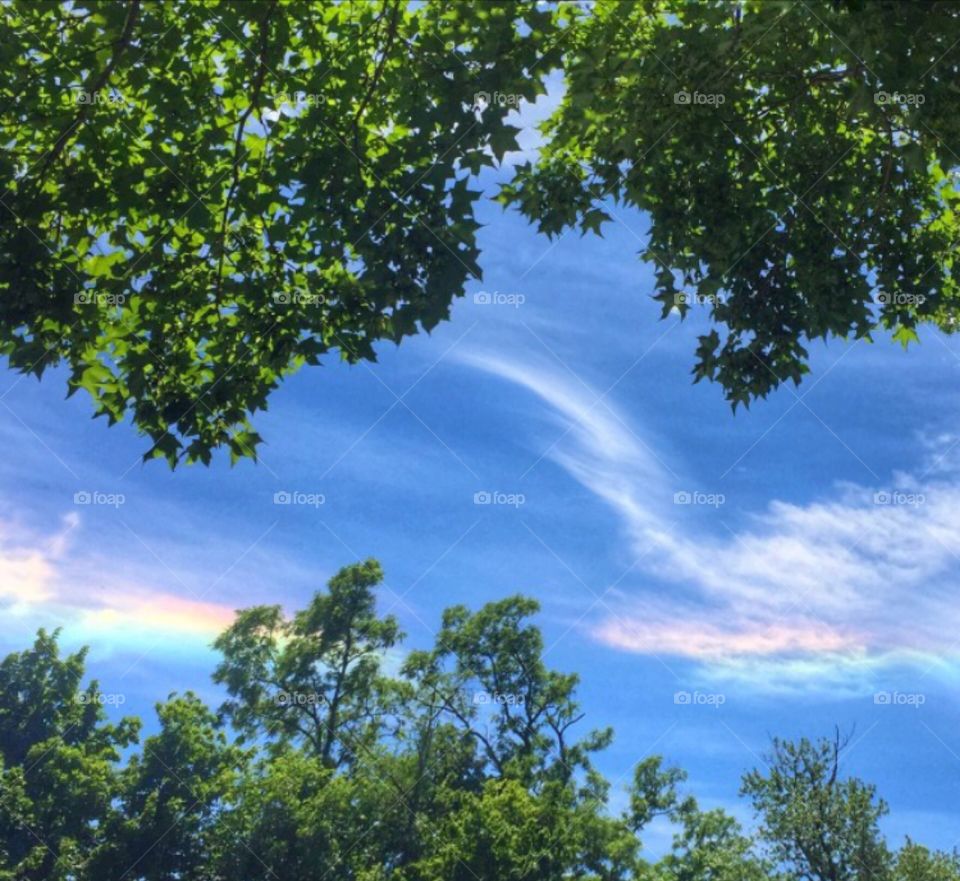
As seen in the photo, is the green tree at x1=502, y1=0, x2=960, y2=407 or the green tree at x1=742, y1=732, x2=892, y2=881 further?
the green tree at x1=742, y1=732, x2=892, y2=881

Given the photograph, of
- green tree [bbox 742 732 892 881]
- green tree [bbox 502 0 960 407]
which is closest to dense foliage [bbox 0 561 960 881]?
green tree [bbox 742 732 892 881]

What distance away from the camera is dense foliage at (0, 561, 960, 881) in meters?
38.3

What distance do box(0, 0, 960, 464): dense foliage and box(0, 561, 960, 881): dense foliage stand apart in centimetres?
3110

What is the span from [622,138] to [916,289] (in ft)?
15.8

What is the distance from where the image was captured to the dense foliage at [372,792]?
38.3 metres

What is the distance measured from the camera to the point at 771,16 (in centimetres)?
916

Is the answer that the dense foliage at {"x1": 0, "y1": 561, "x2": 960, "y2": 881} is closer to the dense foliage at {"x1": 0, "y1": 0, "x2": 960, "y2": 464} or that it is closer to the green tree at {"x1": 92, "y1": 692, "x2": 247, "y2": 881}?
the green tree at {"x1": 92, "y1": 692, "x2": 247, "y2": 881}

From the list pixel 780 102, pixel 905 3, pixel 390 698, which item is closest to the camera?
pixel 905 3

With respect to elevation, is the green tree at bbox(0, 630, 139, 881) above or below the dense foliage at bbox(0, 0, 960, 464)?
below

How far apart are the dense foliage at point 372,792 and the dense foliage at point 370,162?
3110cm

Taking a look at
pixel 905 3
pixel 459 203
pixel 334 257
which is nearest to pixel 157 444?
pixel 334 257

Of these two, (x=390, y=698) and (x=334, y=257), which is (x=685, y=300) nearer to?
(x=334, y=257)

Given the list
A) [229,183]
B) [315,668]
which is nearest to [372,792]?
[315,668]

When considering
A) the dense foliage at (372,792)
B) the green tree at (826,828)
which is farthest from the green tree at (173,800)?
the green tree at (826,828)
